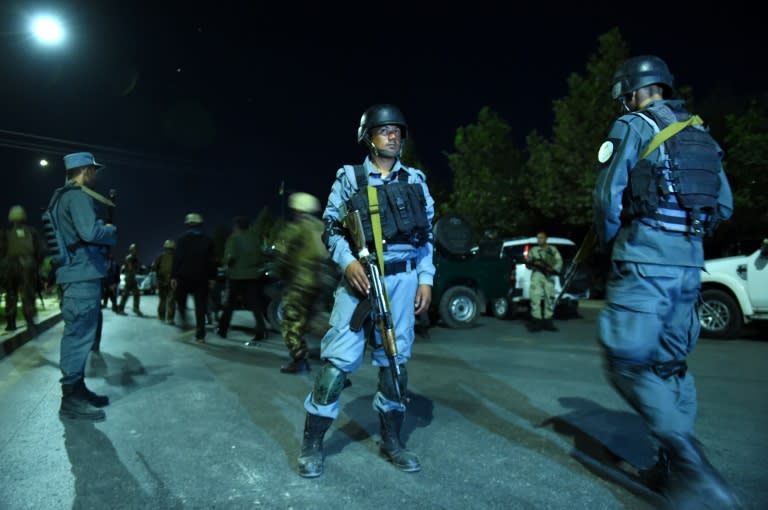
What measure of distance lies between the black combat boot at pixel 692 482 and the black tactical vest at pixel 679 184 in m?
0.98

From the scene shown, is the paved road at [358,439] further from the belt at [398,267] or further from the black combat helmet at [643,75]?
the black combat helmet at [643,75]

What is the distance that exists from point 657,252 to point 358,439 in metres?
2.19

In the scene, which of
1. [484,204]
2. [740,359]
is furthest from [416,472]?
[484,204]

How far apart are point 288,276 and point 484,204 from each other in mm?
25086

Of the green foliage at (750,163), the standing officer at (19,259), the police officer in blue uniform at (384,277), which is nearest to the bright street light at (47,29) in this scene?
the standing officer at (19,259)

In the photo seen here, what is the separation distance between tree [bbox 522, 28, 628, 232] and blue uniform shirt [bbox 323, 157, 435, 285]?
64.6ft


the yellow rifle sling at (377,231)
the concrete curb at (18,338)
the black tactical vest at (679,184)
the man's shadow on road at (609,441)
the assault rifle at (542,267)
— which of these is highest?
the black tactical vest at (679,184)

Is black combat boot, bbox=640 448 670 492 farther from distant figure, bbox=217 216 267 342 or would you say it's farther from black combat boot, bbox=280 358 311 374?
distant figure, bbox=217 216 267 342

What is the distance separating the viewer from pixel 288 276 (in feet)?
21.6

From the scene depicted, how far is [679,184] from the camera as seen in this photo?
2641mm

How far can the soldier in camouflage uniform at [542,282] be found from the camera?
10008 millimetres

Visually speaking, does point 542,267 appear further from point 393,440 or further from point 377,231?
point 377,231

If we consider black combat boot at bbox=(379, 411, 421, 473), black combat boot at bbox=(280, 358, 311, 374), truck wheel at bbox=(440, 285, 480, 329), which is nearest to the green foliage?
truck wheel at bbox=(440, 285, 480, 329)

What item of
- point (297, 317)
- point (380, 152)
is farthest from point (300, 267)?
point (380, 152)
